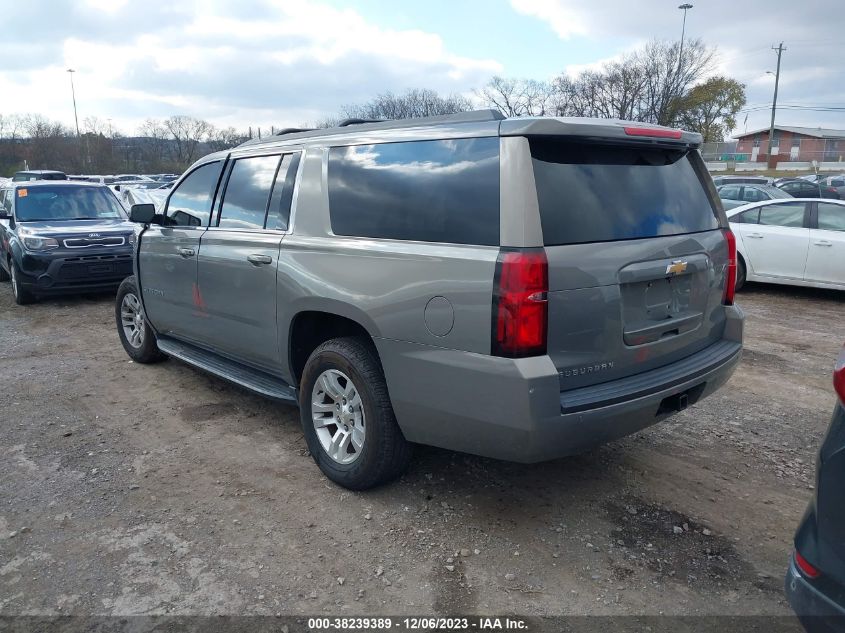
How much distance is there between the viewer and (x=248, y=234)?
4.30 meters

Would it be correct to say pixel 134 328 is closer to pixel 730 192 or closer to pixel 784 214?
pixel 784 214

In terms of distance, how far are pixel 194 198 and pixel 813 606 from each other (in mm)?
4693

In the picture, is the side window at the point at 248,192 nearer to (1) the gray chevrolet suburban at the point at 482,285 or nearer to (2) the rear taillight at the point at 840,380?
(1) the gray chevrolet suburban at the point at 482,285

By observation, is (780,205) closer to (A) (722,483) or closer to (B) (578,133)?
(A) (722,483)

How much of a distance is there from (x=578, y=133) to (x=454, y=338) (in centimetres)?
110

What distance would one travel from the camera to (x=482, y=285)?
2.85 m

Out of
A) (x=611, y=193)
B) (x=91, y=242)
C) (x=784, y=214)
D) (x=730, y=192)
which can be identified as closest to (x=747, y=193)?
(x=730, y=192)

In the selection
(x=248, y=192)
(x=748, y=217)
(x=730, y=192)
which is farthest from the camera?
(x=730, y=192)

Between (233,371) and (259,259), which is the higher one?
(259,259)

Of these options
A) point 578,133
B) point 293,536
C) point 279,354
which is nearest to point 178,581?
point 293,536

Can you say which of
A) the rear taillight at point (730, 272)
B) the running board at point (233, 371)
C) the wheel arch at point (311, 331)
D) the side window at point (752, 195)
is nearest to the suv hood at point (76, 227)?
the running board at point (233, 371)

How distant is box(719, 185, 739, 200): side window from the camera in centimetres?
1723

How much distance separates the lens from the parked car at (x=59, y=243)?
29.6ft

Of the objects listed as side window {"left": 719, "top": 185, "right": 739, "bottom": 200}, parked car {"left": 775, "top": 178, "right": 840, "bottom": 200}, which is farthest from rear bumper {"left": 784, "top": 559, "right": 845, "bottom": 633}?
parked car {"left": 775, "top": 178, "right": 840, "bottom": 200}
